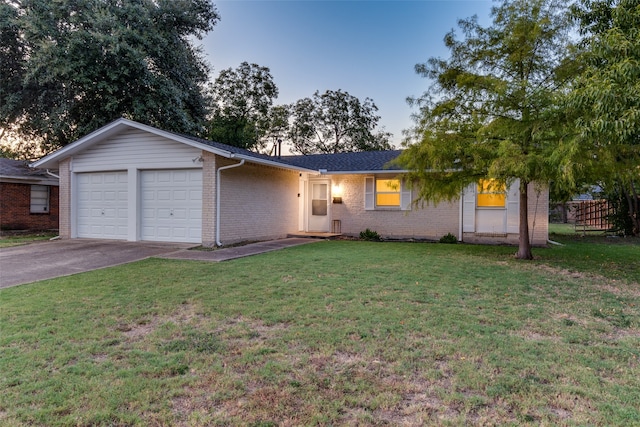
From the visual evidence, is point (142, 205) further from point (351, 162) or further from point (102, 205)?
point (351, 162)

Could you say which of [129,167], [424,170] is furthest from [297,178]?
[424,170]

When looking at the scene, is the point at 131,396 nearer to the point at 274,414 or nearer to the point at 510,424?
the point at 274,414

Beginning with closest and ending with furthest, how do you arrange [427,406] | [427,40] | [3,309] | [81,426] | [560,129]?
[81,426], [427,406], [3,309], [560,129], [427,40]

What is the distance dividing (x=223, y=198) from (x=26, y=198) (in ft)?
37.8

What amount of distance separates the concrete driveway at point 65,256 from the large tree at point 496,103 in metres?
7.20

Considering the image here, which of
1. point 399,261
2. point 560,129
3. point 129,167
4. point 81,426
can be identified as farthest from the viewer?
point 129,167

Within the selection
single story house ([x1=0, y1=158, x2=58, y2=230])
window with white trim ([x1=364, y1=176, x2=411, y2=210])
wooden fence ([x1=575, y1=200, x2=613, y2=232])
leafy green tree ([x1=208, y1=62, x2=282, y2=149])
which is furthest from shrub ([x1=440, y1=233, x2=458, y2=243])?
leafy green tree ([x1=208, y1=62, x2=282, y2=149])

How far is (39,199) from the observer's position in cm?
1744

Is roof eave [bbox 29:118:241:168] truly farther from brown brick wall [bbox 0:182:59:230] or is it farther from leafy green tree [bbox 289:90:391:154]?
leafy green tree [bbox 289:90:391:154]

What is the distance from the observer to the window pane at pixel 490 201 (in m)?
13.5

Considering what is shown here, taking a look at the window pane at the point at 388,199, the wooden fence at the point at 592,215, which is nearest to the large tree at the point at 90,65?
the window pane at the point at 388,199

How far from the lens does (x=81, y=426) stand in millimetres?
2367

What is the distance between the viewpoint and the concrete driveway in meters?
7.32

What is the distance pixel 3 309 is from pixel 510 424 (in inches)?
225
